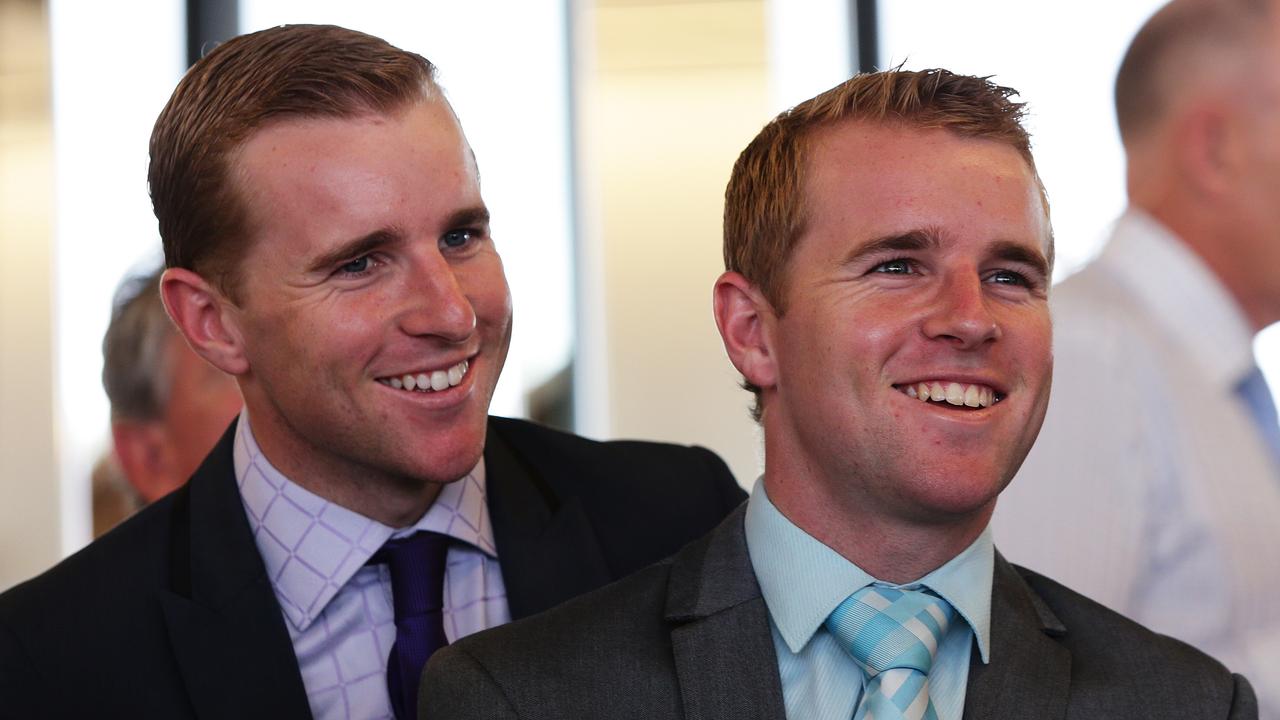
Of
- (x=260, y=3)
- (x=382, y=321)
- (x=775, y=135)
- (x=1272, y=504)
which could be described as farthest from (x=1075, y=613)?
(x=260, y=3)

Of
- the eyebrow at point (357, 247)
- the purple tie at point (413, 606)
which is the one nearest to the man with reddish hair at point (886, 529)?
the purple tie at point (413, 606)

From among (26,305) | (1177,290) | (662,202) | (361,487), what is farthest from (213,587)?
(662,202)

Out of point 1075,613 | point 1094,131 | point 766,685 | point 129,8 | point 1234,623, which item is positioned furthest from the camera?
point 129,8

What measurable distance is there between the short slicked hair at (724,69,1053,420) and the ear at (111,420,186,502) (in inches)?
66.8

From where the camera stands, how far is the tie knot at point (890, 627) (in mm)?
1632

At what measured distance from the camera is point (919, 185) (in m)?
1.70

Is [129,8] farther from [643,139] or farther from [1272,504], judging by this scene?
[1272,504]

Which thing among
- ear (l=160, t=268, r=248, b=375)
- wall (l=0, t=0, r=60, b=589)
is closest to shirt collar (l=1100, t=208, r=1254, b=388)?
ear (l=160, t=268, r=248, b=375)

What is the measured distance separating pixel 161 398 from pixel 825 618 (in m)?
1.92

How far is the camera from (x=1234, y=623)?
2.70 m

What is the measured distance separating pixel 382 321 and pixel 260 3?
3.85 meters

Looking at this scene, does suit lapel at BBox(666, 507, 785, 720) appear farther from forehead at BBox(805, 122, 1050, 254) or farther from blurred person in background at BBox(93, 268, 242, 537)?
blurred person in background at BBox(93, 268, 242, 537)

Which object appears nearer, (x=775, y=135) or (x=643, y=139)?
(x=775, y=135)

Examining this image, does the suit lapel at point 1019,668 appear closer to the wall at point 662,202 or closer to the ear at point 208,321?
the ear at point 208,321
